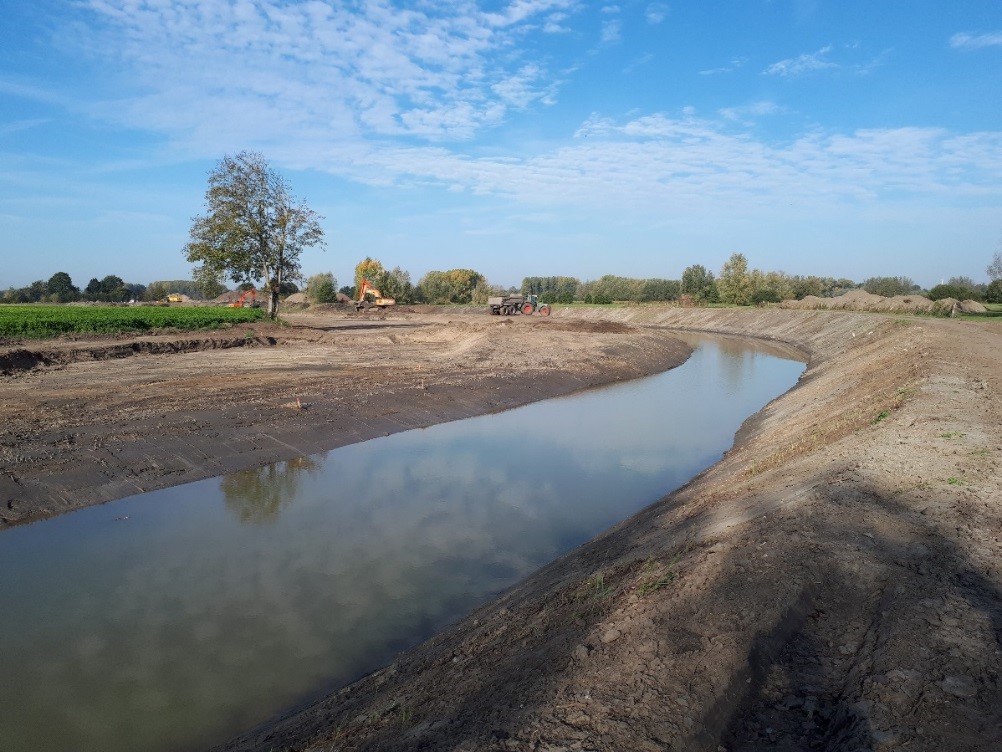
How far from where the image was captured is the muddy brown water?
560cm

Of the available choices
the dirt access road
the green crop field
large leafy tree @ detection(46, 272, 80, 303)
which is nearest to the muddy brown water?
the dirt access road

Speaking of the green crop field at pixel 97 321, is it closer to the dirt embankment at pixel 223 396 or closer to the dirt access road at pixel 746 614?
the dirt embankment at pixel 223 396

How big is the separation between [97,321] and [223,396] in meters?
18.2

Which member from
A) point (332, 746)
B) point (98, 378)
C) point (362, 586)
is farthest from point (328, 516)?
point (98, 378)

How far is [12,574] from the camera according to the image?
25.8 feet

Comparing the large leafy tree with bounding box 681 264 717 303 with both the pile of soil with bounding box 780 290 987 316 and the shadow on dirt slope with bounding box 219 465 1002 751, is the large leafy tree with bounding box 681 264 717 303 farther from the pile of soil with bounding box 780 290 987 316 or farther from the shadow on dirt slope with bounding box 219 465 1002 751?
the shadow on dirt slope with bounding box 219 465 1002 751

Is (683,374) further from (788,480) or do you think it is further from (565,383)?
(788,480)

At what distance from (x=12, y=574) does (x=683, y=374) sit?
88.6ft

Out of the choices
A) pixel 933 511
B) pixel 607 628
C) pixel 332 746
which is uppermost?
pixel 933 511

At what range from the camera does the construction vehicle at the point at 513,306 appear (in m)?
51.8

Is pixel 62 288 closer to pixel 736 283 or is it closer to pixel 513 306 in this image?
pixel 513 306

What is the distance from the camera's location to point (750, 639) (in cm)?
380

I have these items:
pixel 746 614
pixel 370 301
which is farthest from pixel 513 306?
pixel 746 614

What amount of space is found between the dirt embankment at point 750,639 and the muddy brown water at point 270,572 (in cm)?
104
